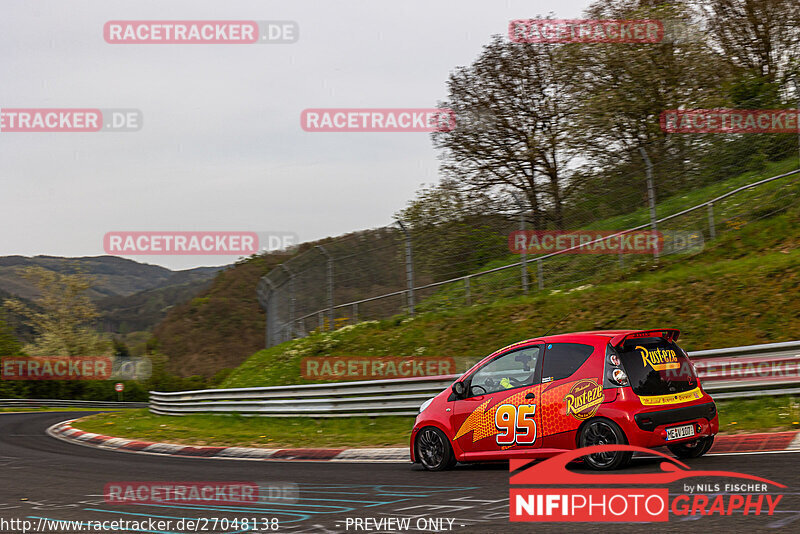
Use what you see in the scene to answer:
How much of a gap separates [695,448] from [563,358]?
165 cm

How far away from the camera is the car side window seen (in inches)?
328

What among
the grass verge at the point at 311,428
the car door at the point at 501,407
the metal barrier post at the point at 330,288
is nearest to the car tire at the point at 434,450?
the car door at the point at 501,407

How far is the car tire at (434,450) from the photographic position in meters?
8.85

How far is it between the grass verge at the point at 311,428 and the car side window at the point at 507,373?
2941mm

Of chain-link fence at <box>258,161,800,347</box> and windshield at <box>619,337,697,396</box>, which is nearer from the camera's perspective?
windshield at <box>619,337,697,396</box>

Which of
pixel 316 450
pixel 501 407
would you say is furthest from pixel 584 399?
pixel 316 450

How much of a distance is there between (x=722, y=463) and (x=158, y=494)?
19.0ft

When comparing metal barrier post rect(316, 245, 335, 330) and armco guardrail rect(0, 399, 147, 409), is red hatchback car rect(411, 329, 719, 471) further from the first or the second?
armco guardrail rect(0, 399, 147, 409)

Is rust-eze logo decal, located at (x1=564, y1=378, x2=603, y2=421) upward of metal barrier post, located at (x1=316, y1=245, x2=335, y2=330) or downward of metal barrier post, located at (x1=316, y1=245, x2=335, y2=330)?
downward

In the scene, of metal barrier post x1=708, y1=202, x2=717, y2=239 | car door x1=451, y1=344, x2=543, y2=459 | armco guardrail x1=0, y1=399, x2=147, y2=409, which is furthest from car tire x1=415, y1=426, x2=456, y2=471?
armco guardrail x1=0, y1=399, x2=147, y2=409

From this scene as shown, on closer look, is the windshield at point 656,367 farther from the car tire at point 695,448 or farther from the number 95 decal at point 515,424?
the number 95 decal at point 515,424

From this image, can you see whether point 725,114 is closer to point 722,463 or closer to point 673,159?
point 673,159

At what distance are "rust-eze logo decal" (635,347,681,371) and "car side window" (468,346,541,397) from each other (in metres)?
1.15

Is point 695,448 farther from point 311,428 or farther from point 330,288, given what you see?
point 330,288
